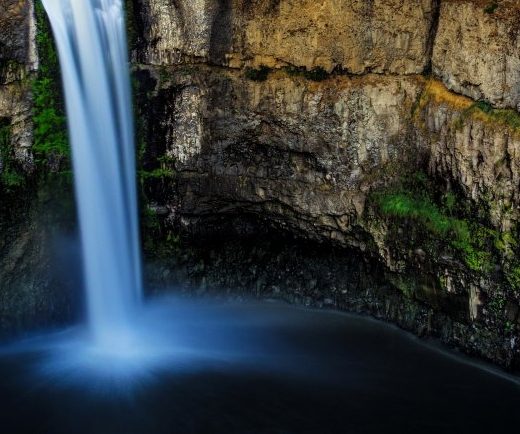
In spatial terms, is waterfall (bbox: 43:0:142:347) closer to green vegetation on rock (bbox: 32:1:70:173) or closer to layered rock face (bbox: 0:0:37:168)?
green vegetation on rock (bbox: 32:1:70:173)

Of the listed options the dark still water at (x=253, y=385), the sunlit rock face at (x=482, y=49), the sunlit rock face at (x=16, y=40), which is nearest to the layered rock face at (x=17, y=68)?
the sunlit rock face at (x=16, y=40)

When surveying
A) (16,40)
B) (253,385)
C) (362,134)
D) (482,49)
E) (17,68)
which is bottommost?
(253,385)

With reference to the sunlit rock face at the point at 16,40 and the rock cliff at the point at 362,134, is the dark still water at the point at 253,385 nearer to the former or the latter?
the rock cliff at the point at 362,134

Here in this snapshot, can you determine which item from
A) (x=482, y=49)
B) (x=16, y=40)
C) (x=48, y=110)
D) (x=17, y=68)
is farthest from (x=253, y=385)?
(x=16, y=40)

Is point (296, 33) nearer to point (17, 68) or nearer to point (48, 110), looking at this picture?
point (48, 110)

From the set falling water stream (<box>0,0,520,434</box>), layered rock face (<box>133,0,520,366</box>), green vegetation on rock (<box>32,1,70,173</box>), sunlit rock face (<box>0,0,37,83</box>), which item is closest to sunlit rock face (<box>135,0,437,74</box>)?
layered rock face (<box>133,0,520,366</box>)

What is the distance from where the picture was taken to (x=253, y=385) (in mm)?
8812

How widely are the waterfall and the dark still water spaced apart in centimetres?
70

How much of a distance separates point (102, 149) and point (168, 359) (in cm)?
345

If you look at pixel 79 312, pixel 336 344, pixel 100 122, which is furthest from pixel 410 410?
pixel 100 122

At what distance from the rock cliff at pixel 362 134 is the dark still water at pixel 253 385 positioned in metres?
0.82

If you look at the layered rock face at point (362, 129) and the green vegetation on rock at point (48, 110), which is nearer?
the layered rock face at point (362, 129)

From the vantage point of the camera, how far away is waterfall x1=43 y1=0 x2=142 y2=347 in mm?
9891

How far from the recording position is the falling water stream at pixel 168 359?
26.5 feet
